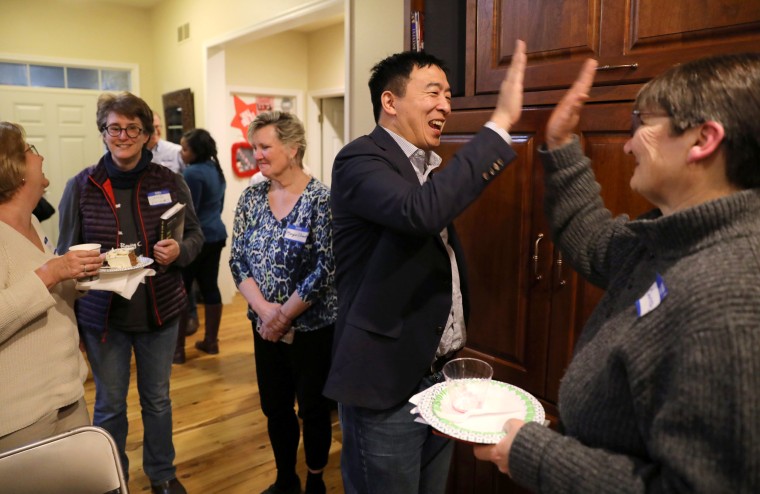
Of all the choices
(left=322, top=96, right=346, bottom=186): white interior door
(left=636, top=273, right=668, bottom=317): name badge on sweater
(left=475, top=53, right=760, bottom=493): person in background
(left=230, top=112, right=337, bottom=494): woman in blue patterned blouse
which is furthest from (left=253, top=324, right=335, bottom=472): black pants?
(left=322, top=96, right=346, bottom=186): white interior door

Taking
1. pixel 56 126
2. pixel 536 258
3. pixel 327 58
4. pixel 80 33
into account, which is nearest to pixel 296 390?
pixel 536 258

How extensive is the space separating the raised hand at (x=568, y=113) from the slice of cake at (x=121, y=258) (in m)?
1.36

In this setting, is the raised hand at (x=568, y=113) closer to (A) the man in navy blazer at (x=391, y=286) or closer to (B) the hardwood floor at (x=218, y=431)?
(A) the man in navy blazer at (x=391, y=286)

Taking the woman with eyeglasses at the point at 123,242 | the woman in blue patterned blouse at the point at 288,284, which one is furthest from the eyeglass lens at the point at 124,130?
the woman in blue patterned blouse at the point at 288,284

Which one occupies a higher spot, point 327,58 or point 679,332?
point 327,58

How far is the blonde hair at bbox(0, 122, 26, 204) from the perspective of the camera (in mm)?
1490

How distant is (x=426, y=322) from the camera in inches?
52.7

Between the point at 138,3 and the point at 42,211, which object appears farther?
the point at 138,3

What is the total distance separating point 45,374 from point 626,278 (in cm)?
145

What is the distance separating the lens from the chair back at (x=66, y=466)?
1194 mm

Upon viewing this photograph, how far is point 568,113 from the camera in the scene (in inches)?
44.7

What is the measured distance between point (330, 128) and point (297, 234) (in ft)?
14.9

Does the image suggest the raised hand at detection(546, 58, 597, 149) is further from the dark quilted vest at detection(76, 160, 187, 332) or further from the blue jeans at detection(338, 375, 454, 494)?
the dark quilted vest at detection(76, 160, 187, 332)

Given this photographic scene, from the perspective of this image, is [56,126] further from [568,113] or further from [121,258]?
[568,113]
